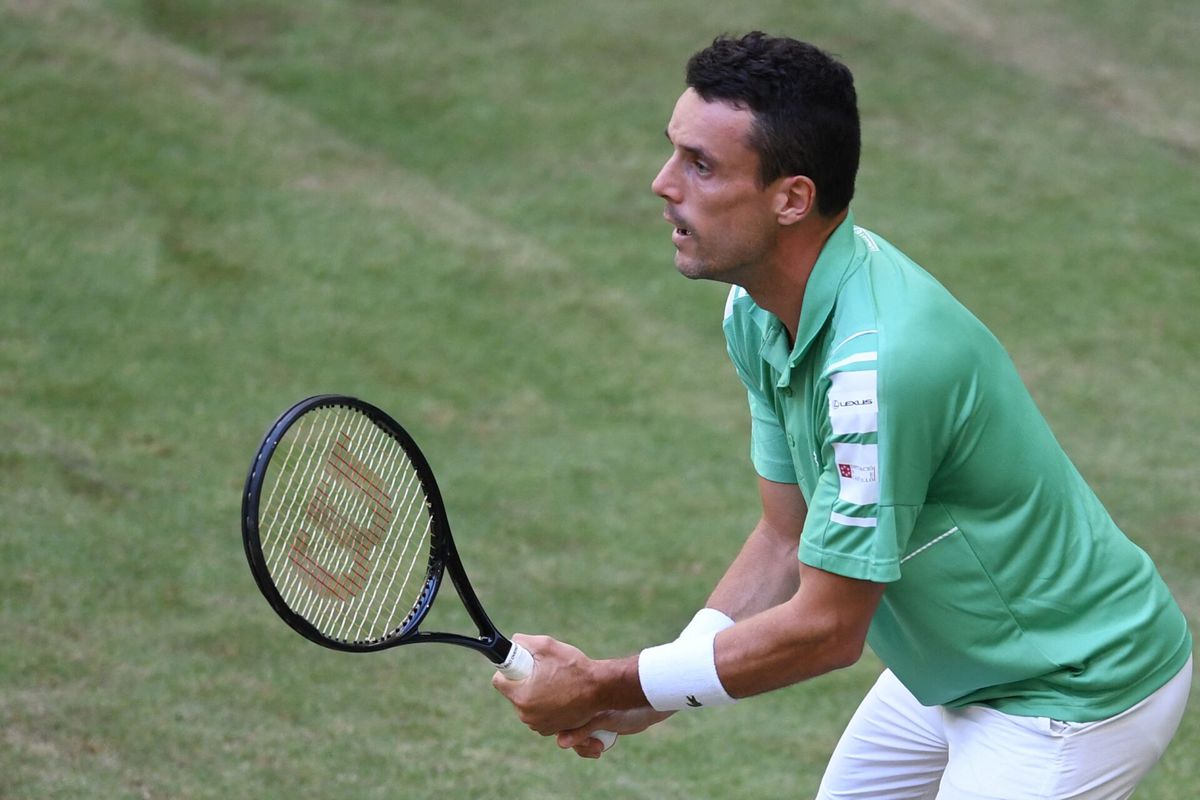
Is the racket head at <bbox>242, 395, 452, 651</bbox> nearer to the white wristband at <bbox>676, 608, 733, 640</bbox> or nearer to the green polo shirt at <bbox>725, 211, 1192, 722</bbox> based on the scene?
the white wristband at <bbox>676, 608, 733, 640</bbox>

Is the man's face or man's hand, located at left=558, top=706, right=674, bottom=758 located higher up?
the man's face

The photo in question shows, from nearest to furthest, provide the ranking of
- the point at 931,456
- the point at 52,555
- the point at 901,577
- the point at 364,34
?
1. the point at 931,456
2. the point at 901,577
3. the point at 52,555
4. the point at 364,34

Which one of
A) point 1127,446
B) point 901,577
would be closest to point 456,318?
point 1127,446

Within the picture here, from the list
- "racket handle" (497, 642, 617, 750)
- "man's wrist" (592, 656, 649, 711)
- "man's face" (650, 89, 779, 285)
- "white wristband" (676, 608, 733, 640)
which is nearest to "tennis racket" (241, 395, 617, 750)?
"racket handle" (497, 642, 617, 750)

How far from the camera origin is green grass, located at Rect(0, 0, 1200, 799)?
218 inches

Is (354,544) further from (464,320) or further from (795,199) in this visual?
(464,320)

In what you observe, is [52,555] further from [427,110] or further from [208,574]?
[427,110]

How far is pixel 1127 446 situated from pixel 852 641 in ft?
19.9

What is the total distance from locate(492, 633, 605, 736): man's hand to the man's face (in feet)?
2.83

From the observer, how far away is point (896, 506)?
2549 mm

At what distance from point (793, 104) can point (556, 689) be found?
127cm

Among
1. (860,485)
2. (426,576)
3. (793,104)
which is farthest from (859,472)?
(426,576)

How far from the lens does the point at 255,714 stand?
17.9 ft

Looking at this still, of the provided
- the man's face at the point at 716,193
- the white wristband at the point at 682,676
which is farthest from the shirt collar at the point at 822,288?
the white wristband at the point at 682,676
